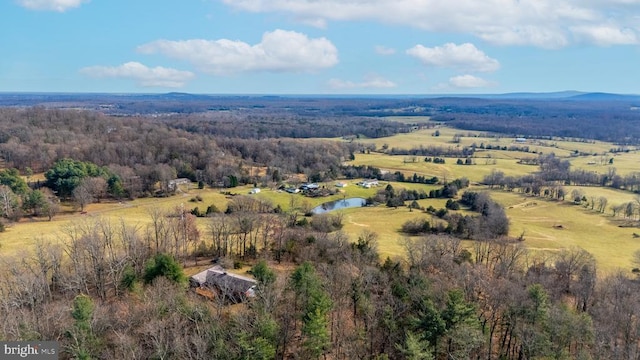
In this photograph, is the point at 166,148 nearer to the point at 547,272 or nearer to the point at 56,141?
the point at 56,141

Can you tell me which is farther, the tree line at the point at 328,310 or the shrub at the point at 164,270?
the shrub at the point at 164,270

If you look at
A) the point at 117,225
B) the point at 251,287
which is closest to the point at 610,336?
the point at 251,287

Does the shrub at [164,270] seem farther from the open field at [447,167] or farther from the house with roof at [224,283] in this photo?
the open field at [447,167]

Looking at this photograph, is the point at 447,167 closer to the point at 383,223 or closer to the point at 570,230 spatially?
the point at 570,230

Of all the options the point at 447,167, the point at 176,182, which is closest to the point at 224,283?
the point at 176,182

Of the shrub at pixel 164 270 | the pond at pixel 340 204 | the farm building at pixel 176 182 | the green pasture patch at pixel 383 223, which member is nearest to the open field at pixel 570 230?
the green pasture patch at pixel 383 223

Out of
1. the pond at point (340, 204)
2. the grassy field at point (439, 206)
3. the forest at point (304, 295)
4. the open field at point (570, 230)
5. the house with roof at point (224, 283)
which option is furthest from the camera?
the pond at point (340, 204)

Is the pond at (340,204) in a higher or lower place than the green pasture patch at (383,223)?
lower

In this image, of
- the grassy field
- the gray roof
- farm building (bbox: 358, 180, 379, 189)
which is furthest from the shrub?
farm building (bbox: 358, 180, 379, 189)
